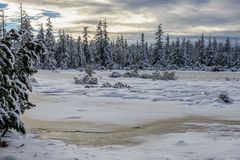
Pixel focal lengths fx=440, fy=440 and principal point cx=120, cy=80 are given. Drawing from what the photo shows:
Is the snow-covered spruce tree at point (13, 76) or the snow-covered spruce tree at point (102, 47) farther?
the snow-covered spruce tree at point (102, 47)

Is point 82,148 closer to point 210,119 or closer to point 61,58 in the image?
point 210,119

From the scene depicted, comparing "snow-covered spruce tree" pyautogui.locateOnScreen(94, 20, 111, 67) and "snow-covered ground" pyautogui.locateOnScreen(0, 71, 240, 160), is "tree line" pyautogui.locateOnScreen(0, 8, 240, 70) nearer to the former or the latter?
"snow-covered spruce tree" pyautogui.locateOnScreen(94, 20, 111, 67)

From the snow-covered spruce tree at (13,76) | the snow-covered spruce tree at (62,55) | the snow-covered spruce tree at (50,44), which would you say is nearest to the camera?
the snow-covered spruce tree at (13,76)

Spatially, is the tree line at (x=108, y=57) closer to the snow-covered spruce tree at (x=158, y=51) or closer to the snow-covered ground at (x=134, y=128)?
the snow-covered spruce tree at (x=158, y=51)

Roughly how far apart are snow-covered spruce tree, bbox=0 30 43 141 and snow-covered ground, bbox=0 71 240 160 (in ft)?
2.08

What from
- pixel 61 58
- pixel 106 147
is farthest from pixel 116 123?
pixel 61 58

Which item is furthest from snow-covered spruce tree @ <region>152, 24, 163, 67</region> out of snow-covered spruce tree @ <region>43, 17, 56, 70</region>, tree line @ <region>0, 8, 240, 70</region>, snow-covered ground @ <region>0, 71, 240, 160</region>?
snow-covered ground @ <region>0, 71, 240, 160</region>

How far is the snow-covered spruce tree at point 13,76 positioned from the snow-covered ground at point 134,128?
0.63 meters

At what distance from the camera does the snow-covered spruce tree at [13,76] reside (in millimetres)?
7492

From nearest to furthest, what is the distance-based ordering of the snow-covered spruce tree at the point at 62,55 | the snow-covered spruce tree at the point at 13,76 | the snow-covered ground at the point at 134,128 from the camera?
the snow-covered spruce tree at the point at 13,76 → the snow-covered ground at the point at 134,128 → the snow-covered spruce tree at the point at 62,55

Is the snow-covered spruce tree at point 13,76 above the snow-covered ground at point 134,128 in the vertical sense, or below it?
above

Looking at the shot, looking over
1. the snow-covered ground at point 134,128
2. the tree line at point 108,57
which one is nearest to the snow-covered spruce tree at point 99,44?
the tree line at point 108,57

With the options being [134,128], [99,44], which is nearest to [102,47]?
[99,44]

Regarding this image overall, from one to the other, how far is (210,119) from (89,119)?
378cm
